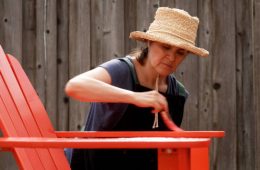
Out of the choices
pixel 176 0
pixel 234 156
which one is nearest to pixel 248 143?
pixel 234 156

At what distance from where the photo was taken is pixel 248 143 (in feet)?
13.9

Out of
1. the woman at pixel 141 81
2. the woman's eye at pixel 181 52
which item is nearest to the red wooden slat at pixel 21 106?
the woman at pixel 141 81

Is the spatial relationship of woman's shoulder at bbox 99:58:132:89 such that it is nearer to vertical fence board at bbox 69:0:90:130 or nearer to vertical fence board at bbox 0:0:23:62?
vertical fence board at bbox 69:0:90:130

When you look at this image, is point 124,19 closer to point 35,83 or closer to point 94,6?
point 94,6

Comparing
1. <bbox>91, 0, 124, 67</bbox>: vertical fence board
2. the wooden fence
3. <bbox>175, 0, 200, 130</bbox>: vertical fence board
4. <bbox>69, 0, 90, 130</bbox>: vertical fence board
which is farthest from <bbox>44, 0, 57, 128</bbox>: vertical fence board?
<bbox>175, 0, 200, 130</bbox>: vertical fence board

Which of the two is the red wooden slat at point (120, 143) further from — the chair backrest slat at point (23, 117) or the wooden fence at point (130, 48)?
the wooden fence at point (130, 48)

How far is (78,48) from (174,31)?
1469 millimetres

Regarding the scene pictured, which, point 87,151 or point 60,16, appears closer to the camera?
point 87,151

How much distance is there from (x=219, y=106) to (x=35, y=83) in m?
1.20

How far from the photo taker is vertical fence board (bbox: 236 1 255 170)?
167 inches

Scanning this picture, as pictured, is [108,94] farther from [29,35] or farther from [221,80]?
[29,35]

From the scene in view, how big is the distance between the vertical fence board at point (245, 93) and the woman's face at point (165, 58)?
52.8 inches

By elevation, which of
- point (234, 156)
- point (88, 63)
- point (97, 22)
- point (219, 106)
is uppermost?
point (97, 22)

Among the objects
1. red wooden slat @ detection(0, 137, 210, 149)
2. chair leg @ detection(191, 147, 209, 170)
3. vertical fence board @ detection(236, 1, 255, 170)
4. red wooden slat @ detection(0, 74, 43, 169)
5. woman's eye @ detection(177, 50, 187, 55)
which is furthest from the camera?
vertical fence board @ detection(236, 1, 255, 170)
